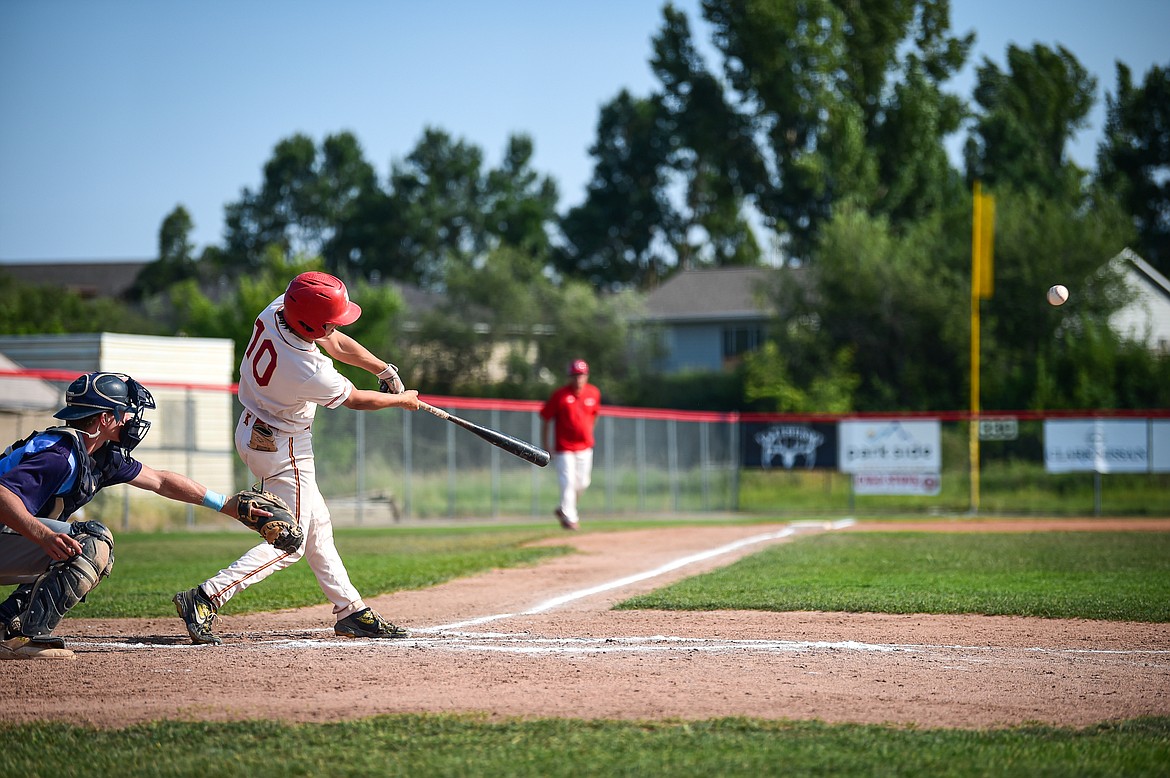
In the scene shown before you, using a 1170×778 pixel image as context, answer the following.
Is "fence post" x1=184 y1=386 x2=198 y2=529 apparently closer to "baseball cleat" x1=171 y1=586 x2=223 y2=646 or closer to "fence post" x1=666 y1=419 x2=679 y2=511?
"fence post" x1=666 y1=419 x2=679 y2=511

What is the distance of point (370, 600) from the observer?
8477 millimetres

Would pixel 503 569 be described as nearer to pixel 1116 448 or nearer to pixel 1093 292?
pixel 1116 448

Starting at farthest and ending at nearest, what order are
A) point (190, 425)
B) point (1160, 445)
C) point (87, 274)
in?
point (87, 274) < point (1160, 445) < point (190, 425)

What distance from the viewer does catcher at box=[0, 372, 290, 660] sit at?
17.9ft

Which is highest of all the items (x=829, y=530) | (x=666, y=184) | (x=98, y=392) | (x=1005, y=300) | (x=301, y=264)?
(x=666, y=184)

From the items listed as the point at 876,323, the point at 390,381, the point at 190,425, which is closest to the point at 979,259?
the point at 876,323

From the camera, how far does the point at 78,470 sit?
562 cm

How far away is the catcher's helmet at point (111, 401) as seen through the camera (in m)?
5.59

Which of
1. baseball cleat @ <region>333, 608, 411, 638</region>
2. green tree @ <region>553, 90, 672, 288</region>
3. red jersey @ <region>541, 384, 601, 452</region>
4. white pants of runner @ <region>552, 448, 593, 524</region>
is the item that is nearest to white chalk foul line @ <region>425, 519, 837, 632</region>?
baseball cleat @ <region>333, 608, 411, 638</region>

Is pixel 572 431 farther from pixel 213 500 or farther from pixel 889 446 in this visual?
pixel 889 446

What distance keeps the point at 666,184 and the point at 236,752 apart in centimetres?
6407

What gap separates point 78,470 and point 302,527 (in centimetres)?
117

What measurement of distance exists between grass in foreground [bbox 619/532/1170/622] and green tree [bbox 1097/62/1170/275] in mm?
47024

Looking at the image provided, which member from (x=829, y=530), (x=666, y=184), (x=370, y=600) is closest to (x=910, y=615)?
(x=370, y=600)
